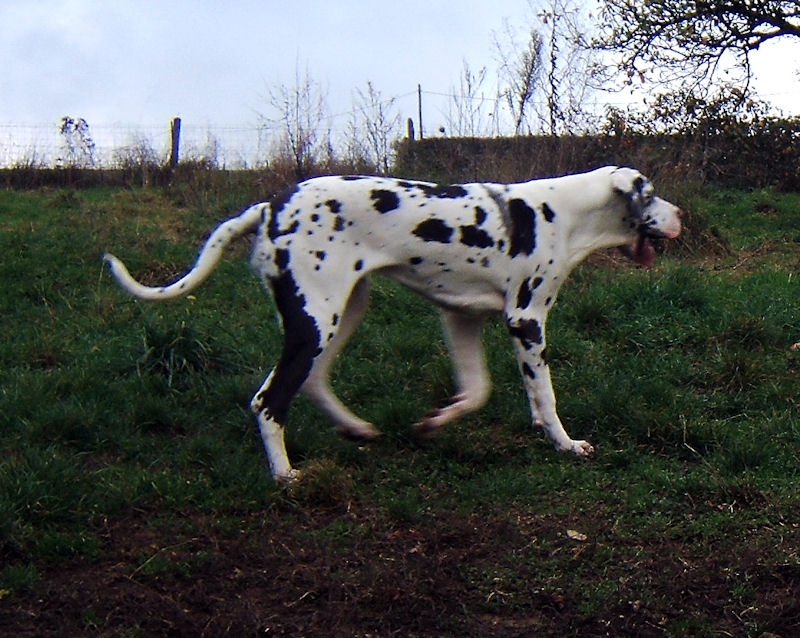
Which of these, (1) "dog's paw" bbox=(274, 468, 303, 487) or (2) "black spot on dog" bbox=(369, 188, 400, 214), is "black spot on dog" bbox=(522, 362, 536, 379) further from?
(1) "dog's paw" bbox=(274, 468, 303, 487)

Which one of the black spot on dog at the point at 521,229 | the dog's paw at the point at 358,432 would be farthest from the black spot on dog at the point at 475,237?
the dog's paw at the point at 358,432

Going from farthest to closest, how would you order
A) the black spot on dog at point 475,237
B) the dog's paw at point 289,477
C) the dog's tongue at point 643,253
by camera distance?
the dog's tongue at point 643,253 < the black spot on dog at point 475,237 < the dog's paw at point 289,477

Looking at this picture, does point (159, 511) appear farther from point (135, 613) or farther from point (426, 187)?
point (426, 187)

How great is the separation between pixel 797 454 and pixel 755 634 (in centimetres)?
197

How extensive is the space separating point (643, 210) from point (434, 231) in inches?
51.2

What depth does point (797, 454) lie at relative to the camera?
230 inches

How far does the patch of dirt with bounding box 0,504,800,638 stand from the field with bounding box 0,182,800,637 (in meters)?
0.01


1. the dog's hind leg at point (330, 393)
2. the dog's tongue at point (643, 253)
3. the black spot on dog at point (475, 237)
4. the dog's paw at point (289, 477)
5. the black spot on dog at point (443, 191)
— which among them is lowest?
the dog's paw at point (289, 477)

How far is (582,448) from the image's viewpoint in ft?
19.6

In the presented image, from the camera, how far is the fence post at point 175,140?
15.2 metres

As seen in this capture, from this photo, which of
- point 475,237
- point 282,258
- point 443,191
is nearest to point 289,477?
point 282,258

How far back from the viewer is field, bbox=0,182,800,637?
14.2ft

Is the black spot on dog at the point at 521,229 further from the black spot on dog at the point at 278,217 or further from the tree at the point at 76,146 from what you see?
the tree at the point at 76,146

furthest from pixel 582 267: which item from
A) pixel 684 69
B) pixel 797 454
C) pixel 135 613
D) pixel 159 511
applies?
pixel 684 69
